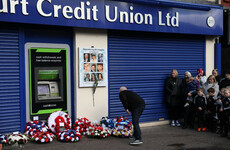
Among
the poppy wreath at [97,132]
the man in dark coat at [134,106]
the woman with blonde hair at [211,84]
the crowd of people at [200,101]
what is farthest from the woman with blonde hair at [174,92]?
the poppy wreath at [97,132]

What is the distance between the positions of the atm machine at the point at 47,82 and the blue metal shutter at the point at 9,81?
0.35m

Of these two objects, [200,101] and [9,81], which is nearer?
[9,81]

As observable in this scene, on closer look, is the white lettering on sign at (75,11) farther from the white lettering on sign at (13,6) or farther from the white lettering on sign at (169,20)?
the white lettering on sign at (169,20)

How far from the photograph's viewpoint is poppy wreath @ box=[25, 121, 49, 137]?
21.5 ft

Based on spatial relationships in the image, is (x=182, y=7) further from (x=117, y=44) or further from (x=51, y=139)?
(x=51, y=139)

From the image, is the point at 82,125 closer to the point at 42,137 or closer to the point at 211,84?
the point at 42,137

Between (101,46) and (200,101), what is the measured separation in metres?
3.15

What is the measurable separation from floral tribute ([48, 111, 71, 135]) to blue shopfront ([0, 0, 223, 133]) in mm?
226

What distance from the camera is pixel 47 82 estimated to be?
718 centimetres

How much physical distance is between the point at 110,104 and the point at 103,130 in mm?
1210

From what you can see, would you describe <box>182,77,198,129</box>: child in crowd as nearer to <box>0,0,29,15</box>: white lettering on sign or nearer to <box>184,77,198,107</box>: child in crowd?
<box>184,77,198,107</box>: child in crowd

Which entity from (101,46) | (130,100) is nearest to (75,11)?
(101,46)

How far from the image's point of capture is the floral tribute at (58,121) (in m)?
6.89

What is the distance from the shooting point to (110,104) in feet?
26.3
